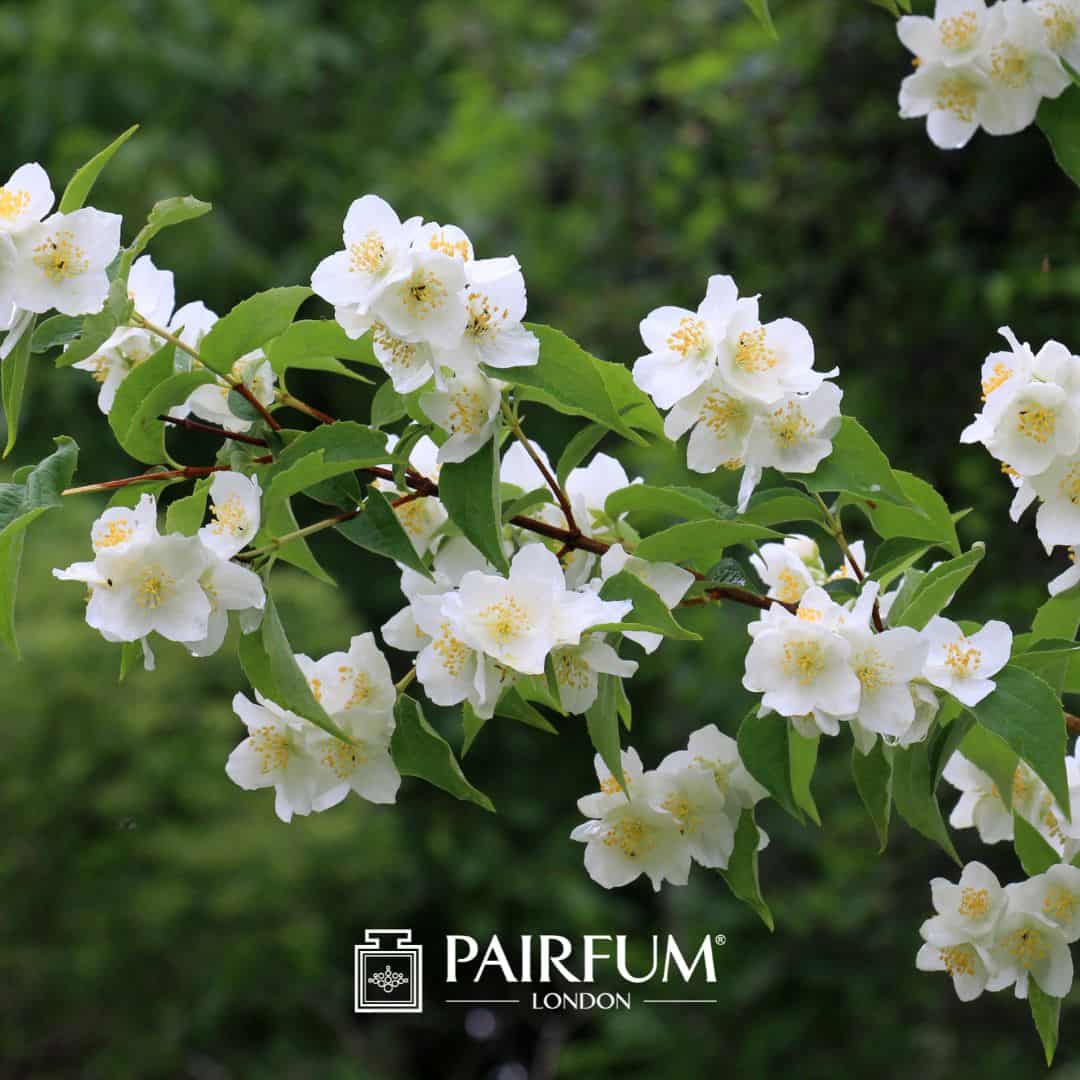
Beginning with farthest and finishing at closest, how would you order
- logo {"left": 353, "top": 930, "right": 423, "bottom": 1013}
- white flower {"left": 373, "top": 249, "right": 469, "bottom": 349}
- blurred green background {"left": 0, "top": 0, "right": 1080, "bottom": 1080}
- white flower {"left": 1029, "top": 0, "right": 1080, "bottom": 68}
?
1. blurred green background {"left": 0, "top": 0, "right": 1080, "bottom": 1080}
2. logo {"left": 353, "top": 930, "right": 423, "bottom": 1013}
3. white flower {"left": 1029, "top": 0, "right": 1080, "bottom": 68}
4. white flower {"left": 373, "top": 249, "right": 469, "bottom": 349}

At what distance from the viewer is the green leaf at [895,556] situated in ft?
3.26

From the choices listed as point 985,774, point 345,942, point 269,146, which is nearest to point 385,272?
point 985,774

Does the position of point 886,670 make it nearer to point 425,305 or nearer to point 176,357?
point 425,305

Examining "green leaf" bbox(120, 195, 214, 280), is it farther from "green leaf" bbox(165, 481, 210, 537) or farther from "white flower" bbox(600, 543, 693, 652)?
"white flower" bbox(600, 543, 693, 652)

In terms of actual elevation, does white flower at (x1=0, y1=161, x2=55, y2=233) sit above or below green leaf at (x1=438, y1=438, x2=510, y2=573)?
above

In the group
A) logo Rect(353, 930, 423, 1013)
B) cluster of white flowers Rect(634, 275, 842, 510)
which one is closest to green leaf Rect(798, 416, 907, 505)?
cluster of white flowers Rect(634, 275, 842, 510)

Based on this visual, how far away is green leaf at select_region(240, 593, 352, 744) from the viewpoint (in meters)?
0.90

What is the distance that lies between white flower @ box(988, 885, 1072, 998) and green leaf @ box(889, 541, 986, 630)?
22 cm

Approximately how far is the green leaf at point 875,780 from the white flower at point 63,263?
544mm

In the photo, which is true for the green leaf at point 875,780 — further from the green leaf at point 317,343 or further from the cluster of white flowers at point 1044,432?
the green leaf at point 317,343

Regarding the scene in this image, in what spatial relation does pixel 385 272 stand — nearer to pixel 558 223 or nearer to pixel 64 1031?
pixel 64 1031

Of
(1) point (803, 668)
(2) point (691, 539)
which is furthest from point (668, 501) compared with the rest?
(1) point (803, 668)

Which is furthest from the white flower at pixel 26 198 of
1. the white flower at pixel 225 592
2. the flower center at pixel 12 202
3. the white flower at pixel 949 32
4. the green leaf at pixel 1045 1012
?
the green leaf at pixel 1045 1012

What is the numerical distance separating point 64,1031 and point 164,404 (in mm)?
3344
